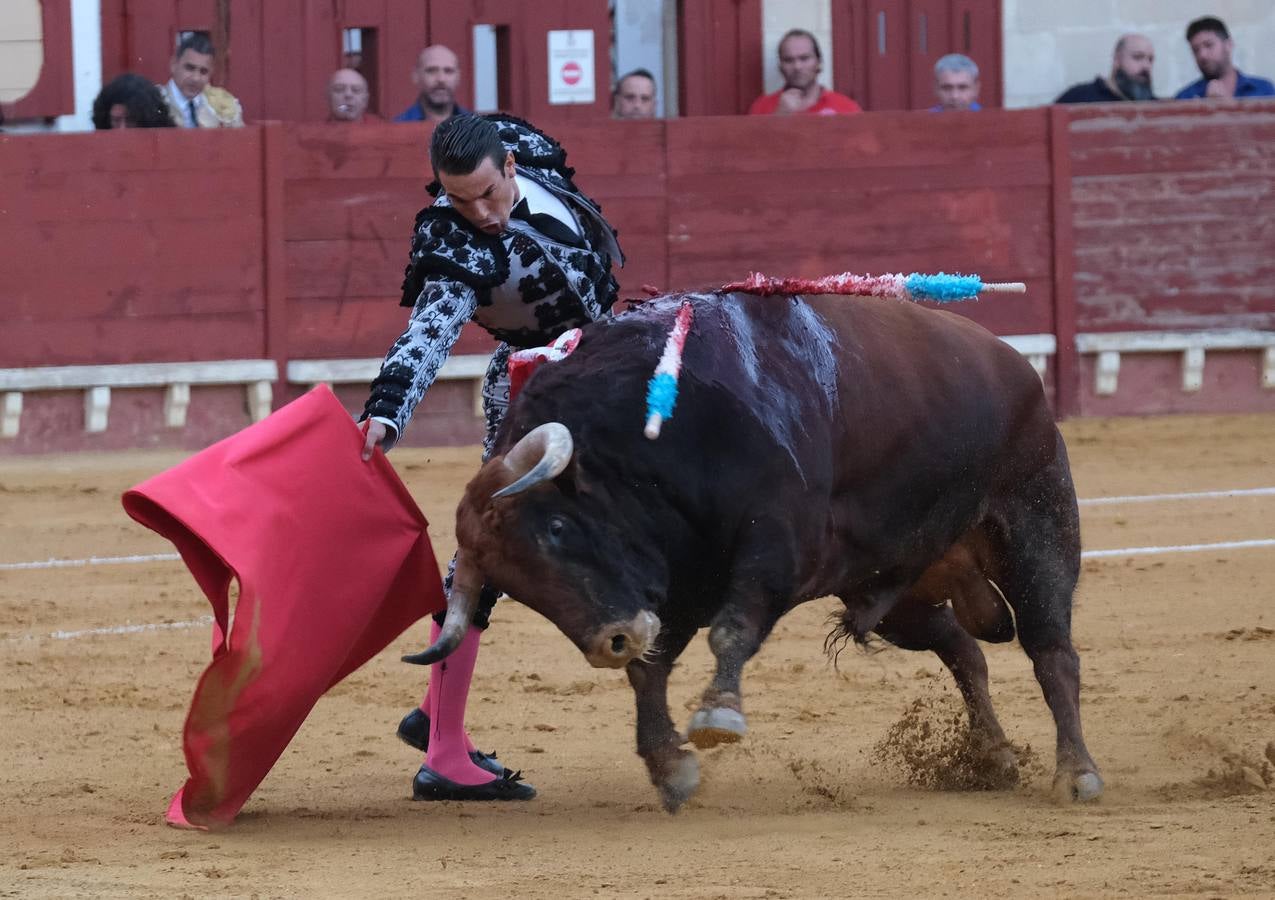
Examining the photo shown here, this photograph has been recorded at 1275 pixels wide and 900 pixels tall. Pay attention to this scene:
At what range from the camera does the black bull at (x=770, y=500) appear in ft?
10.1

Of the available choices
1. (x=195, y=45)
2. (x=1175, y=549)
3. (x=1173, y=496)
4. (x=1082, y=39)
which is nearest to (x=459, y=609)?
(x=1175, y=549)

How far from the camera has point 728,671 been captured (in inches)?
121

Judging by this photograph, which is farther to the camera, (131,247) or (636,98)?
(636,98)

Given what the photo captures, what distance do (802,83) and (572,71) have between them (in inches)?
43.0

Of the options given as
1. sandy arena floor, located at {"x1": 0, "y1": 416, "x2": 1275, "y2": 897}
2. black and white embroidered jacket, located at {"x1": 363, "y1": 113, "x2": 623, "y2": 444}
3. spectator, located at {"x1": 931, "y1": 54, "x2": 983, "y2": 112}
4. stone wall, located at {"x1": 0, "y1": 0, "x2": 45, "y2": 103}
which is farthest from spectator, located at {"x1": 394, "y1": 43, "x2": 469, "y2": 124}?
black and white embroidered jacket, located at {"x1": 363, "y1": 113, "x2": 623, "y2": 444}

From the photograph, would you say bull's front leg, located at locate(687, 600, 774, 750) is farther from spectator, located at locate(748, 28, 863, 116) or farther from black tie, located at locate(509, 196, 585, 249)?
spectator, located at locate(748, 28, 863, 116)

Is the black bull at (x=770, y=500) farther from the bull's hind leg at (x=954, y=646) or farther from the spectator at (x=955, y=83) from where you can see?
the spectator at (x=955, y=83)

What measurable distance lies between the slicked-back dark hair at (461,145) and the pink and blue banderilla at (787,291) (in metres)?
0.40

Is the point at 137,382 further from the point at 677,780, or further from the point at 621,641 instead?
the point at 621,641

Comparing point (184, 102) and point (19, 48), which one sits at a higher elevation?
point (19, 48)

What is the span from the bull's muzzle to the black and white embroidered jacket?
49 centimetres

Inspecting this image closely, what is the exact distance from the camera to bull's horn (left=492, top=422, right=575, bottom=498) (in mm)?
2988

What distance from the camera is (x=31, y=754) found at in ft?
12.9

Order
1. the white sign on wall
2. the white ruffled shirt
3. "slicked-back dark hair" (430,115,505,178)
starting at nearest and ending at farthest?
1. "slicked-back dark hair" (430,115,505,178)
2. the white ruffled shirt
3. the white sign on wall
